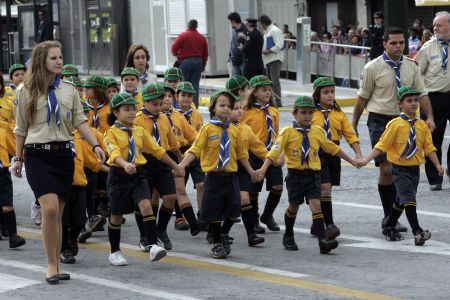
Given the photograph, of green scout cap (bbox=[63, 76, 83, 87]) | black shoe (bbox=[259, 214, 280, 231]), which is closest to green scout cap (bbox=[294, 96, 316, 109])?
black shoe (bbox=[259, 214, 280, 231])

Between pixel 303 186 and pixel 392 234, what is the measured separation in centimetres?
98

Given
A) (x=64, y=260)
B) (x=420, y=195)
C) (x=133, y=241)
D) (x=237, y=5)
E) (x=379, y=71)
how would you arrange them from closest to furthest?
1. (x=64, y=260)
2. (x=133, y=241)
3. (x=379, y=71)
4. (x=420, y=195)
5. (x=237, y=5)

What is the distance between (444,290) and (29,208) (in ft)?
20.4

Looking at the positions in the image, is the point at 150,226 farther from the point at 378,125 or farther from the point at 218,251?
the point at 378,125

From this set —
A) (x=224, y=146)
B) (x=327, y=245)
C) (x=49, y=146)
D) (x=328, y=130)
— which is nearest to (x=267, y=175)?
(x=328, y=130)

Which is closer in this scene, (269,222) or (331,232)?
(331,232)

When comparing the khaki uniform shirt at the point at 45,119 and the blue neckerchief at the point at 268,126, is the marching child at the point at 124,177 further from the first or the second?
the blue neckerchief at the point at 268,126

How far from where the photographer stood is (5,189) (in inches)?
438

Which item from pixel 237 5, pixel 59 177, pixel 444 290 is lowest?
pixel 444 290

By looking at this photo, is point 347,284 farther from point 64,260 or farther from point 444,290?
point 64,260

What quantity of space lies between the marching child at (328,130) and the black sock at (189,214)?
1.10 metres

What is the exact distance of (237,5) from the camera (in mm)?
29766

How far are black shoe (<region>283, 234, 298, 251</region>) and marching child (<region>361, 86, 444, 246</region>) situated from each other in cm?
91

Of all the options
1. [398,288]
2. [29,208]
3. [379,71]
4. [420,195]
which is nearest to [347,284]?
[398,288]
